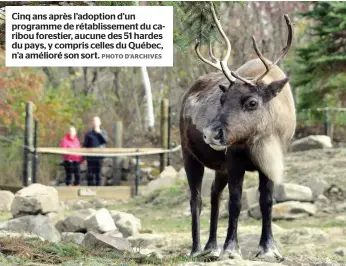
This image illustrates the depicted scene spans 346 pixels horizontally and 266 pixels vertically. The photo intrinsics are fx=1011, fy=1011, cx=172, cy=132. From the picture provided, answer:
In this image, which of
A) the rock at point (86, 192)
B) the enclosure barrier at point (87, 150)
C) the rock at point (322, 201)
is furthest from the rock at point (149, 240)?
the enclosure barrier at point (87, 150)

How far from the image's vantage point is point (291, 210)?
14922 millimetres

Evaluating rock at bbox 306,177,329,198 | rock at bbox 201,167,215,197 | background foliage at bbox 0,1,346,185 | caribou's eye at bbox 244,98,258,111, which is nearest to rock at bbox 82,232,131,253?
caribou's eye at bbox 244,98,258,111

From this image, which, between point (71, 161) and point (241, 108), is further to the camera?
point (71, 161)

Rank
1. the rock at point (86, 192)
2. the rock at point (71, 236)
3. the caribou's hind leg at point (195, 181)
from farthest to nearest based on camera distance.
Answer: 1. the rock at point (86, 192)
2. the rock at point (71, 236)
3. the caribou's hind leg at point (195, 181)

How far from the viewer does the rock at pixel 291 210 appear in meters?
14.8

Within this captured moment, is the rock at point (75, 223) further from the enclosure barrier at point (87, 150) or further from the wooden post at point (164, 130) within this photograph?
the wooden post at point (164, 130)

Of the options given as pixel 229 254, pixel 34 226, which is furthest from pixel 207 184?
pixel 229 254

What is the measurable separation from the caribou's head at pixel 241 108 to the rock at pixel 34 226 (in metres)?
3.96

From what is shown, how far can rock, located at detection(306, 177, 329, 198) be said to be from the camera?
1587 centimetres

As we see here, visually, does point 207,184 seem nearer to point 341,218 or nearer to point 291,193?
point 291,193

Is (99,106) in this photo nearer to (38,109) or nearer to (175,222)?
(38,109)

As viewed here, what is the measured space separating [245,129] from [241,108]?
0.19 meters

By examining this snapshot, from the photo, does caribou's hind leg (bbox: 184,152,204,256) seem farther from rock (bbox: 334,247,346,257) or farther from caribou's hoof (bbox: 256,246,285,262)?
rock (bbox: 334,247,346,257)

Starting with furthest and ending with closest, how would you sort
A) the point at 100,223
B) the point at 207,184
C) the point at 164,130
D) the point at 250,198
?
Result: 1. the point at 164,130
2. the point at 207,184
3. the point at 250,198
4. the point at 100,223
